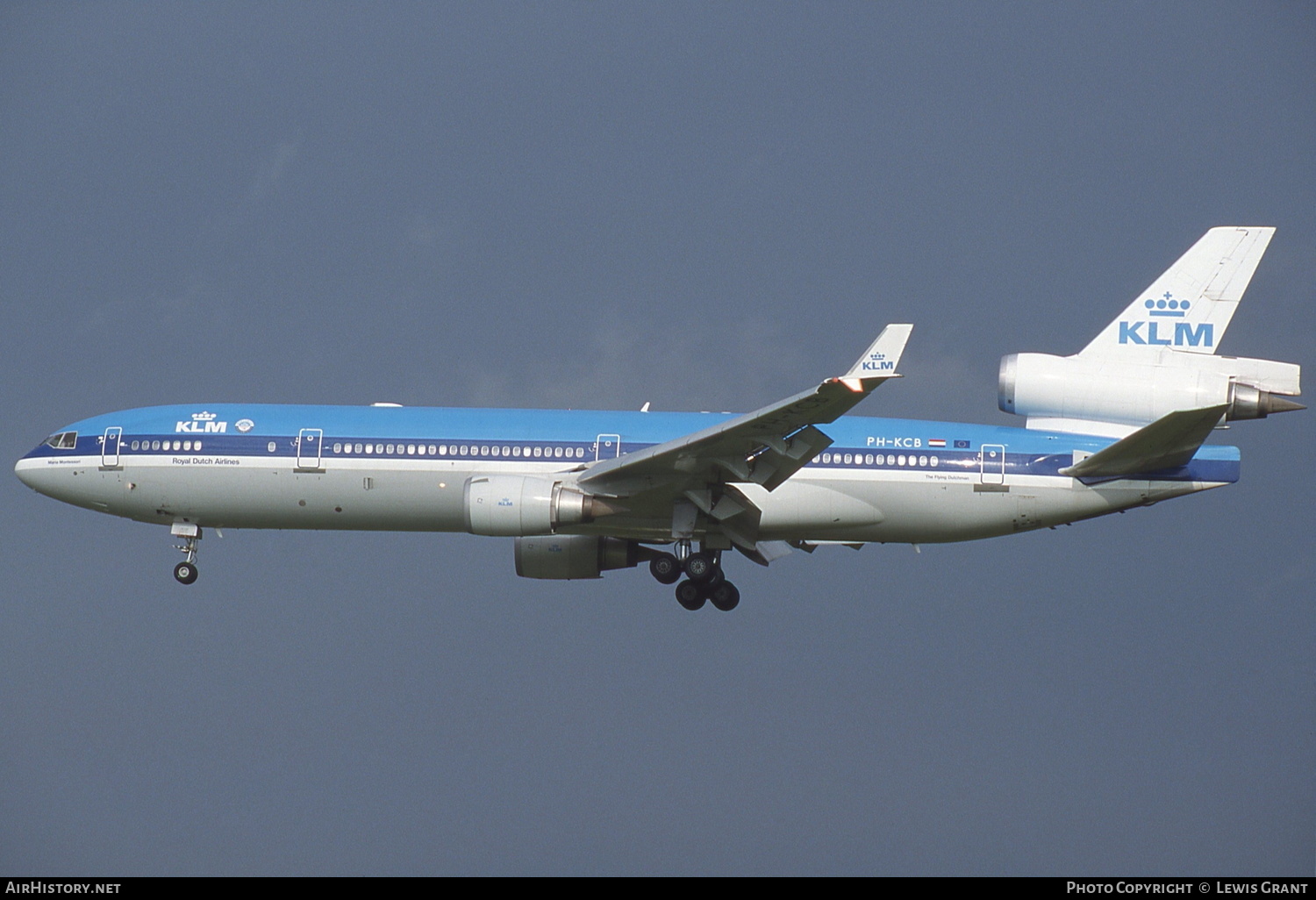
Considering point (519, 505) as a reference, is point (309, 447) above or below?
above

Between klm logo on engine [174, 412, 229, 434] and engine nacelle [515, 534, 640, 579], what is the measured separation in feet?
24.0

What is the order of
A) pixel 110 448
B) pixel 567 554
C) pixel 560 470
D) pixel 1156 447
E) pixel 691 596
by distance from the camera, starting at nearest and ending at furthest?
pixel 1156 447 < pixel 560 470 < pixel 691 596 < pixel 110 448 < pixel 567 554

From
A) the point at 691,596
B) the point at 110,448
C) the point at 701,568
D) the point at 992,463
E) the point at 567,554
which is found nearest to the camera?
the point at 992,463

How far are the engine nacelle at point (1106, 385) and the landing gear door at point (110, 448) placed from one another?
66.2 ft

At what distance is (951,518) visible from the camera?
1359 inches

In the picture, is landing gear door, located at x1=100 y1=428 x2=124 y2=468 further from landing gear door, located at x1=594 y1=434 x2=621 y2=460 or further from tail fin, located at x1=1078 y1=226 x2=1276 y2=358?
tail fin, located at x1=1078 y1=226 x2=1276 y2=358

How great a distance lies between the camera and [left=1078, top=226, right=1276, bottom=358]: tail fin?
3494 centimetres

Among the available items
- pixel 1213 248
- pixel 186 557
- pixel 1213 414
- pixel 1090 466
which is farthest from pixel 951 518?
pixel 186 557

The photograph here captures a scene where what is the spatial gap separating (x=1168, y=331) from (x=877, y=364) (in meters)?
10.3

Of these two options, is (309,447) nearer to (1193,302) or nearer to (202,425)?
(202,425)

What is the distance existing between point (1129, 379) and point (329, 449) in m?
17.7

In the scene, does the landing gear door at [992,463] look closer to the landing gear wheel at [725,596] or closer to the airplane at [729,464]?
the airplane at [729,464]

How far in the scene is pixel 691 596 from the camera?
35.8 metres

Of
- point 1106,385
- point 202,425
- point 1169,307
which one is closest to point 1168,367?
point 1106,385
